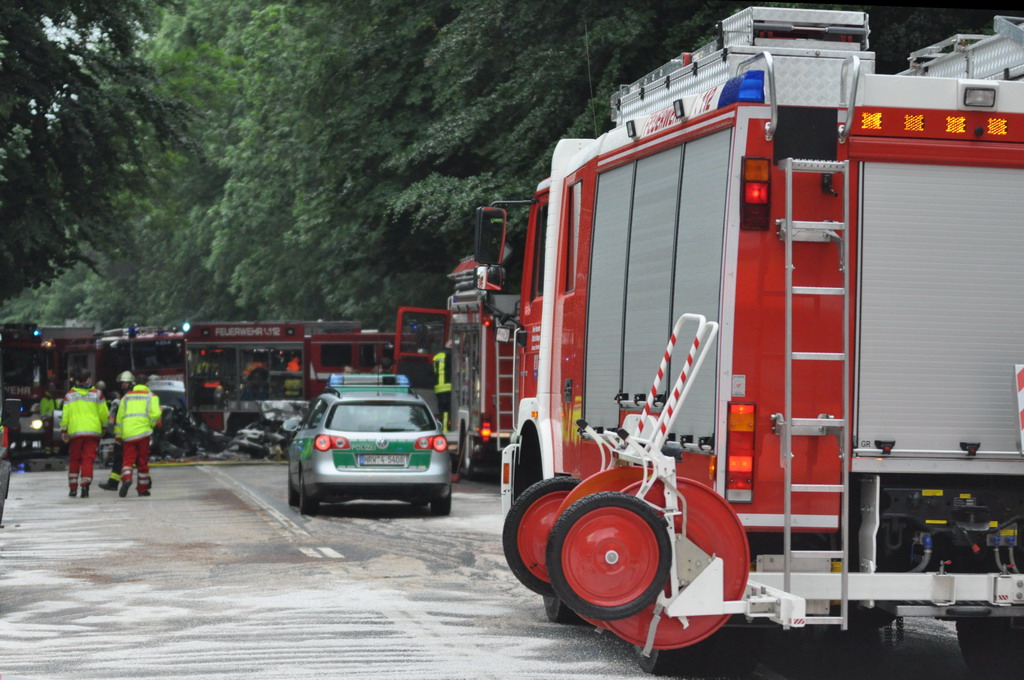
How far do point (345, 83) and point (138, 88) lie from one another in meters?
3.84

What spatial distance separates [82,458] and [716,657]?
17156 mm

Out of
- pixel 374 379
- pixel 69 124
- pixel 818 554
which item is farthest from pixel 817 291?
pixel 69 124

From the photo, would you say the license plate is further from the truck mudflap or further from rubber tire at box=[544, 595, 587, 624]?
rubber tire at box=[544, 595, 587, 624]

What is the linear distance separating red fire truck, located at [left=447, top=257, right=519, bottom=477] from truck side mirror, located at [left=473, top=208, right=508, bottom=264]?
11.6 meters

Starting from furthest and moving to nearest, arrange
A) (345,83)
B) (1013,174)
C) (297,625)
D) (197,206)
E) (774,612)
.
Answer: (197,206) < (345,83) < (297,625) < (1013,174) < (774,612)

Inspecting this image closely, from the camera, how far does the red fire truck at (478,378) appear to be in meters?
24.9

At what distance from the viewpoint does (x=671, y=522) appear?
24.8 ft

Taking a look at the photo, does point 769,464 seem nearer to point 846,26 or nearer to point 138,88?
point 846,26

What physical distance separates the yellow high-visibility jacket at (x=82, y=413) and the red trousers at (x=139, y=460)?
2.05ft

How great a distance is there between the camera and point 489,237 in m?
11.8

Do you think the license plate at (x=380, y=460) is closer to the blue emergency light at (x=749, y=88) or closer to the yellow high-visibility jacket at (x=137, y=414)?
the yellow high-visibility jacket at (x=137, y=414)

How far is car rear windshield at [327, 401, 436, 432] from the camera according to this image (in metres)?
20.0

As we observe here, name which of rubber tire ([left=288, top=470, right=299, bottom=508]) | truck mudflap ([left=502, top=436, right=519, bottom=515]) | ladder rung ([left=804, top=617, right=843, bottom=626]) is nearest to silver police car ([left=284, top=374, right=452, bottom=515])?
rubber tire ([left=288, top=470, right=299, bottom=508])

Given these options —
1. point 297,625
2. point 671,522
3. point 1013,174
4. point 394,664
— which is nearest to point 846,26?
point 1013,174
